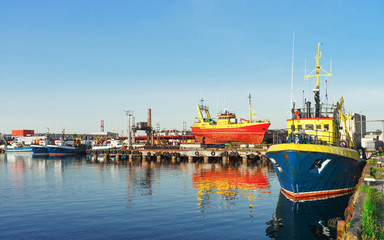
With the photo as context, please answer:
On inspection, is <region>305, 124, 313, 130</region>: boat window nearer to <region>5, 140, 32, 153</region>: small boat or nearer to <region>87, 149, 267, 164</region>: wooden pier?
<region>87, 149, 267, 164</region>: wooden pier

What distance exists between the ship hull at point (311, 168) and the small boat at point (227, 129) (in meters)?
62.0

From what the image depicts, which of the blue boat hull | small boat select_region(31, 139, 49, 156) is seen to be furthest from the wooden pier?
the blue boat hull

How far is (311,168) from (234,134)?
68390 mm

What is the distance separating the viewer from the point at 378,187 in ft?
63.3

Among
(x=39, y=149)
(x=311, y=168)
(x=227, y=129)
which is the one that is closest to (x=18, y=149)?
(x=39, y=149)

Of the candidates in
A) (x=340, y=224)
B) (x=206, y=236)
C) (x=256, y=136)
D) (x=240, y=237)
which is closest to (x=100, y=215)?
(x=206, y=236)

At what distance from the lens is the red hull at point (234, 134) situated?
86.2 metres

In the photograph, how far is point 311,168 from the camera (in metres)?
21.7

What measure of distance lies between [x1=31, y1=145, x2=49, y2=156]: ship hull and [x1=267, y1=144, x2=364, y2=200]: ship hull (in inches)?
3934

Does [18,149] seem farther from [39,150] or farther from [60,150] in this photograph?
[60,150]

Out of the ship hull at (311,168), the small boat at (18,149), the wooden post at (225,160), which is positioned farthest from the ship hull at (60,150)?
the ship hull at (311,168)

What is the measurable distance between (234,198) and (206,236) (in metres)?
10.3

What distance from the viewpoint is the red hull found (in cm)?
8625

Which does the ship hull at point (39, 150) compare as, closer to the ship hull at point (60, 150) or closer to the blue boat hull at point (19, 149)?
the ship hull at point (60, 150)
